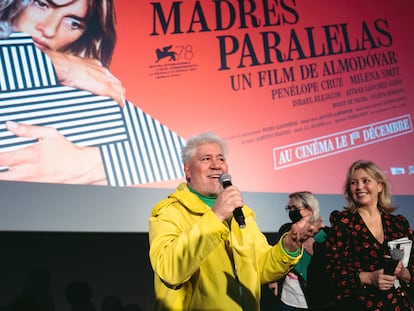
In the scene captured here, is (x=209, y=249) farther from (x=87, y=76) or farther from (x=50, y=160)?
(x=87, y=76)

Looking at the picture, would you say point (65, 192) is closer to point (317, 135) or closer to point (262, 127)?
point (262, 127)

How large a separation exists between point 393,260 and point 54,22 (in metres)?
2.82

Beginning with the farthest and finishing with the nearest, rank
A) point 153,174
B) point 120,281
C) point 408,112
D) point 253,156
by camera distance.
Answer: point 408,112, point 120,281, point 253,156, point 153,174

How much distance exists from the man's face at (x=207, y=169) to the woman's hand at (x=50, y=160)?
1.48m

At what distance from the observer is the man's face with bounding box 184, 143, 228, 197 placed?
191 centimetres

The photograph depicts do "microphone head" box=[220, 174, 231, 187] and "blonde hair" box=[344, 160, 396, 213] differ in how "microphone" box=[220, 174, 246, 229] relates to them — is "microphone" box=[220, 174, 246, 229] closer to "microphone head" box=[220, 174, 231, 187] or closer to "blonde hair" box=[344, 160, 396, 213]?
"microphone head" box=[220, 174, 231, 187]

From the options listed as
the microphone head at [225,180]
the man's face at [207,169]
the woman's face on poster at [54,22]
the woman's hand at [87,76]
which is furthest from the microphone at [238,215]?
the woman's face on poster at [54,22]

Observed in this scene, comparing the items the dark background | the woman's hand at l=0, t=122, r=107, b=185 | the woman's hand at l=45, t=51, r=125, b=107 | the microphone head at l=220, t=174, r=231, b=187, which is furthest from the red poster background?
the microphone head at l=220, t=174, r=231, b=187

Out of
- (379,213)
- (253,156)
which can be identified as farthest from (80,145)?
(379,213)

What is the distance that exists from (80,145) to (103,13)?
1089 millimetres

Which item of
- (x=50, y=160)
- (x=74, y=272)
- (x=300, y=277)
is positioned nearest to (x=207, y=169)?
(x=300, y=277)

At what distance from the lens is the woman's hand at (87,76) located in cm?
340

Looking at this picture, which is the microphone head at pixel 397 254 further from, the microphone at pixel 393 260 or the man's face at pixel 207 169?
the man's face at pixel 207 169

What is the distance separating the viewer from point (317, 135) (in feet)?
13.0
